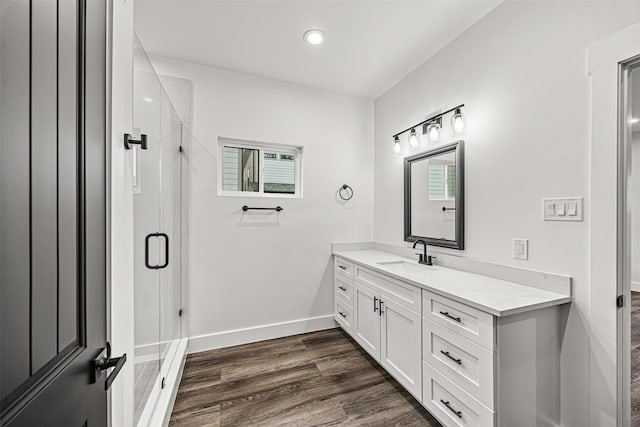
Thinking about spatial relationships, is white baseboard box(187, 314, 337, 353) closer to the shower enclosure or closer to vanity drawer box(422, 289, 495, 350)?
the shower enclosure

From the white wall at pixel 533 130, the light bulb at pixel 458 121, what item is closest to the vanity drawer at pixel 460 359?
the white wall at pixel 533 130

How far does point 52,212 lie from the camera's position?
55 centimetres

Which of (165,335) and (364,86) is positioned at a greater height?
(364,86)

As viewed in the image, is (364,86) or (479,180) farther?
(364,86)

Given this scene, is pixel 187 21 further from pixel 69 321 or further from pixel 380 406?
pixel 380 406

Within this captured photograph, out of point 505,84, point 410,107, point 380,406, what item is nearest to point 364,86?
point 410,107

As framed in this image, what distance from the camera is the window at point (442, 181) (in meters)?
2.24

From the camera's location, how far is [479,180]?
6.65 feet

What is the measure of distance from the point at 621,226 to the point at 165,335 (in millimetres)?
2683

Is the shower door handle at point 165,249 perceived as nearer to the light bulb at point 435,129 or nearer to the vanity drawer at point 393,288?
the vanity drawer at point 393,288

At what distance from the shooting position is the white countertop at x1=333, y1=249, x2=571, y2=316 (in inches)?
53.3

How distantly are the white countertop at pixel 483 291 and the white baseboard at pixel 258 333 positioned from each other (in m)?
1.15

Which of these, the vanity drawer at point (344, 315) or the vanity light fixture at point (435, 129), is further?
the vanity drawer at point (344, 315)

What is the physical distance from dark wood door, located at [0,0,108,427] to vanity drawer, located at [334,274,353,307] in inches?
82.9
